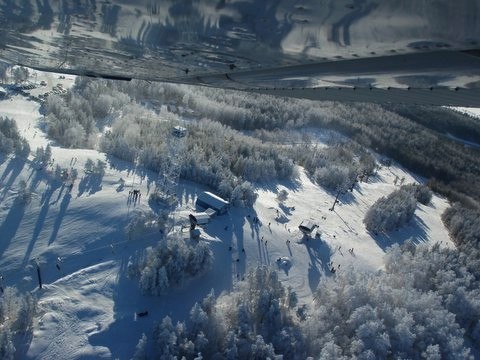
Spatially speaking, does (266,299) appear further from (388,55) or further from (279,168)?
(279,168)

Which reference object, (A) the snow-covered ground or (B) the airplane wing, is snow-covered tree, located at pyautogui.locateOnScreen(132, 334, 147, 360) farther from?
(B) the airplane wing

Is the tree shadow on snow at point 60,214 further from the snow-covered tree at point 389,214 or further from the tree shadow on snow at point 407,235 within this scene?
the snow-covered tree at point 389,214

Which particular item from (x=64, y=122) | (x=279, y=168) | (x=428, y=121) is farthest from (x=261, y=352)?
(x=428, y=121)

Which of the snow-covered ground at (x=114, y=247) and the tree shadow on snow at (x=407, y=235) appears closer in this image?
the snow-covered ground at (x=114, y=247)

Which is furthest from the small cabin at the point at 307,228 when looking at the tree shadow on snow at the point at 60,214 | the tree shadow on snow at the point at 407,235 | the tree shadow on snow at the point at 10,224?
the tree shadow on snow at the point at 10,224

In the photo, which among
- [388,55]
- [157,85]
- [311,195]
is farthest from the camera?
[157,85]

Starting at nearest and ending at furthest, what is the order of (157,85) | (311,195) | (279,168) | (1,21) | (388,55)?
1. (388,55)
2. (1,21)
3. (311,195)
4. (279,168)
5. (157,85)
